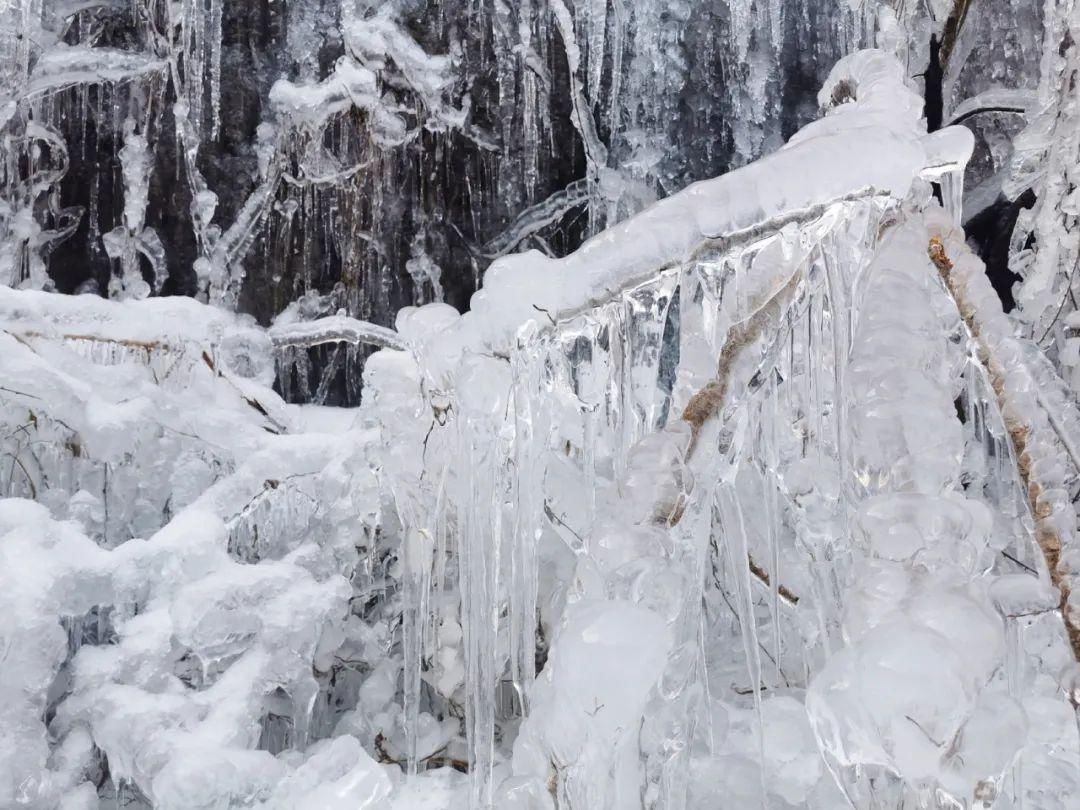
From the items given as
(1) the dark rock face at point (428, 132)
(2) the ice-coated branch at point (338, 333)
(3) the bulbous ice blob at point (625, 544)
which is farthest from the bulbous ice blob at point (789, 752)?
(1) the dark rock face at point (428, 132)

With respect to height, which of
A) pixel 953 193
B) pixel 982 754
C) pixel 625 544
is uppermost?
pixel 953 193

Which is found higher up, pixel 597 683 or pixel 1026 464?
pixel 1026 464

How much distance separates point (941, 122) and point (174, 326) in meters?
3.29

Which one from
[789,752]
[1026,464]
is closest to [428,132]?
[789,752]

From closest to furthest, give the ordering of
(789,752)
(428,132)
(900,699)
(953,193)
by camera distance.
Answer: (900,699)
(953,193)
(789,752)
(428,132)

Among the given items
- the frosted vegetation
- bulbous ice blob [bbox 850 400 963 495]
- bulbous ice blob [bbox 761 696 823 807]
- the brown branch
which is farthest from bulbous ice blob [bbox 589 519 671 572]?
bulbous ice blob [bbox 761 696 823 807]

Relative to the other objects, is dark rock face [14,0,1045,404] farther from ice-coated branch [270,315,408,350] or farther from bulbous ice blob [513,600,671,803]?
bulbous ice blob [513,600,671,803]

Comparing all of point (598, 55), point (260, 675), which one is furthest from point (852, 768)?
point (598, 55)

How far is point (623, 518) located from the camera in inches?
30.4

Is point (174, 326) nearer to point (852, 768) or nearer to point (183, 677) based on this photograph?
point (183, 677)

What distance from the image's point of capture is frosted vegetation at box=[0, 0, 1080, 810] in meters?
0.66

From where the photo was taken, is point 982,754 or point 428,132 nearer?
point 982,754

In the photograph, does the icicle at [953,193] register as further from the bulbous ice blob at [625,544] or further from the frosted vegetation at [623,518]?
the bulbous ice blob at [625,544]

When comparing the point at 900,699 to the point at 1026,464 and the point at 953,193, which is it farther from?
the point at 953,193
